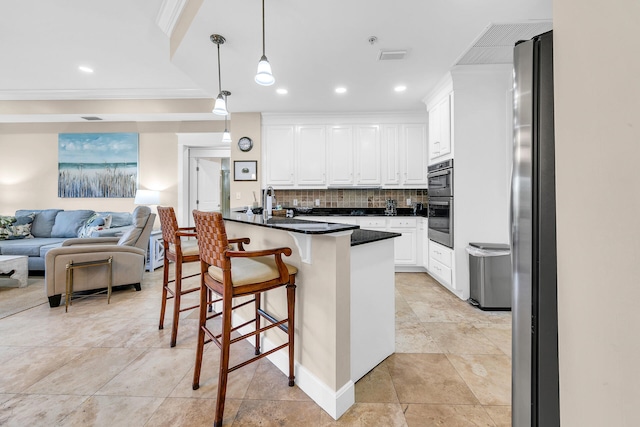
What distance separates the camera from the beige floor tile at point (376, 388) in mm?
1499

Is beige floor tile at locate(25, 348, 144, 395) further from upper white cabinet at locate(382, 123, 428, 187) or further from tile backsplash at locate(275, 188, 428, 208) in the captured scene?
upper white cabinet at locate(382, 123, 428, 187)

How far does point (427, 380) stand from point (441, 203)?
2223 millimetres

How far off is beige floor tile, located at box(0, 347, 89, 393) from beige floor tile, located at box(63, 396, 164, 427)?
52cm

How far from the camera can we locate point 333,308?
4.48 ft

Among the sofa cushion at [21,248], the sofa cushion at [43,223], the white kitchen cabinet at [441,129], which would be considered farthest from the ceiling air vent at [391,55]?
the sofa cushion at [43,223]

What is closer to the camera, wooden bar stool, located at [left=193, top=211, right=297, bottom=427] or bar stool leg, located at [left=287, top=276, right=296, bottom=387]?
wooden bar stool, located at [left=193, top=211, right=297, bottom=427]

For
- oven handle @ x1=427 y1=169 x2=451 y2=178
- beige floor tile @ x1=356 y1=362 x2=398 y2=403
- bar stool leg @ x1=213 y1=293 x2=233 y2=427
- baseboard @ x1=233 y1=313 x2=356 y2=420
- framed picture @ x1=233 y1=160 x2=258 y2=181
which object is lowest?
beige floor tile @ x1=356 y1=362 x2=398 y2=403

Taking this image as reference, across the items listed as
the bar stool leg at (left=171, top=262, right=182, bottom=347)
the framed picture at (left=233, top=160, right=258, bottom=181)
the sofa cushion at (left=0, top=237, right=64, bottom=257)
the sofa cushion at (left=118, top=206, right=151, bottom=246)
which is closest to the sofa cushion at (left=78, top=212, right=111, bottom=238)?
the sofa cushion at (left=0, top=237, right=64, bottom=257)

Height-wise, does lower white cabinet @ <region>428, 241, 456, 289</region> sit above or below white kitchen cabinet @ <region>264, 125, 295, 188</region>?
below

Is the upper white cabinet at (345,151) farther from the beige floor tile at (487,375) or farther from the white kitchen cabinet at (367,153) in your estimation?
the beige floor tile at (487,375)

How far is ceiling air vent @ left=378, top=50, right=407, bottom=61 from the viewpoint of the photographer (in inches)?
104

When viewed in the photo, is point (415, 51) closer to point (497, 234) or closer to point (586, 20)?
point (497, 234)

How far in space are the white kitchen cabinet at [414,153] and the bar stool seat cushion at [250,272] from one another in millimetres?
3415

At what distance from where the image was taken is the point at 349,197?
479cm
